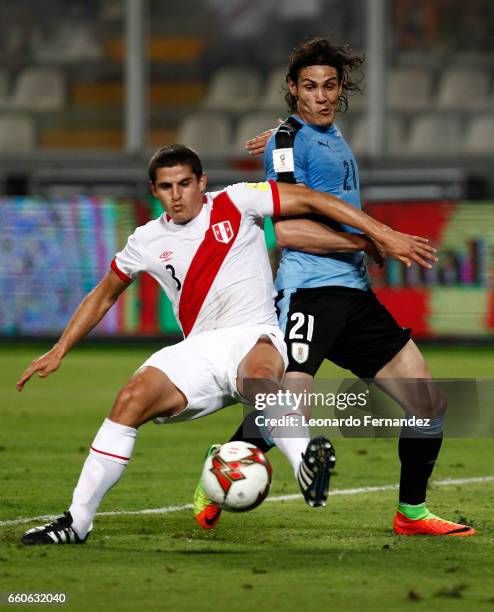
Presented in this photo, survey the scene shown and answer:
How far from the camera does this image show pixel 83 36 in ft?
74.5

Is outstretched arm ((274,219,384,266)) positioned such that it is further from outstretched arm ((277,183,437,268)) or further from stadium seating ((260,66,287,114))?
stadium seating ((260,66,287,114))

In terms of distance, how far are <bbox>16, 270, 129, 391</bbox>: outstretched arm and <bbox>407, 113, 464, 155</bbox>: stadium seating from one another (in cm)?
1586

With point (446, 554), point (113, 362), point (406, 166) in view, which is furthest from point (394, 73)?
point (446, 554)

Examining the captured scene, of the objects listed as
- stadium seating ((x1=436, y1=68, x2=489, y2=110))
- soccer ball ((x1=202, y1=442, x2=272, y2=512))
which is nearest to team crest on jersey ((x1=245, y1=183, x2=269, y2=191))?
soccer ball ((x1=202, y1=442, x2=272, y2=512))

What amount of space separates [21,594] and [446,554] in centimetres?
189

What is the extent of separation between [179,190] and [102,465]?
130 cm

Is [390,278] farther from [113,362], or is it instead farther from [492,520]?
[492,520]

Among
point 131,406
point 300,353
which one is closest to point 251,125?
point 300,353

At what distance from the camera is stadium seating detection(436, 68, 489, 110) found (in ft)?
72.6

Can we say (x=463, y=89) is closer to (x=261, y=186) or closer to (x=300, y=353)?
(x=261, y=186)

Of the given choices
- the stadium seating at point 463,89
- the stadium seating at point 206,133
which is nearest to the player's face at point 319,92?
the stadium seating at point 206,133

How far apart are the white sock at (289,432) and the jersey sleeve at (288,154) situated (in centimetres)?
117

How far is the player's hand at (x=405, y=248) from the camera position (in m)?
6.09

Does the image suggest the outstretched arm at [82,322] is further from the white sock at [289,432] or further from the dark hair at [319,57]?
the dark hair at [319,57]
